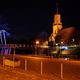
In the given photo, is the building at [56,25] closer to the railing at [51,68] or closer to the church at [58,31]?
the church at [58,31]

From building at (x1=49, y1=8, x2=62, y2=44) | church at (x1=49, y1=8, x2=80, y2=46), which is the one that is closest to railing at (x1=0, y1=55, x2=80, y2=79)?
church at (x1=49, y1=8, x2=80, y2=46)

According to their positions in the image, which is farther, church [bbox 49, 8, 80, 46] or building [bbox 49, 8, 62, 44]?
building [bbox 49, 8, 62, 44]

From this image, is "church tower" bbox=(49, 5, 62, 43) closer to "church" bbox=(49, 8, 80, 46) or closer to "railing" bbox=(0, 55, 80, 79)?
"church" bbox=(49, 8, 80, 46)

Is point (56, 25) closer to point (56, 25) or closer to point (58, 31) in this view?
point (56, 25)

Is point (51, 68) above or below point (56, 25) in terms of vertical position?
below

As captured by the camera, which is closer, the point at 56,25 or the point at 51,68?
the point at 51,68

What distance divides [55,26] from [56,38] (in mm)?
13864

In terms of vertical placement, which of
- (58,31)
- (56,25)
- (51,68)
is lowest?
(51,68)

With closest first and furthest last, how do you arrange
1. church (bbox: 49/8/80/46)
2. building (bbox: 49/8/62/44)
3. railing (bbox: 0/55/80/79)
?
railing (bbox: 0/55/80/79) < church (bbox: 49/8/80/46) < building (bbox: 49/8/62/44)

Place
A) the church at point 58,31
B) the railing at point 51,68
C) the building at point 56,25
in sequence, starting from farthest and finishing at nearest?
the building at point 56,25 → the church at point 58,31 → the railing at point 51,68

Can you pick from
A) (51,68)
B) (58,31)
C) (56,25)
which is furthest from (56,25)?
(51,68)

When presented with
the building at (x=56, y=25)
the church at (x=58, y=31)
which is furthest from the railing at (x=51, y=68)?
the building at (x=56, y=25)

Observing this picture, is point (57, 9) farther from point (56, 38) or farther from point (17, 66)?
point (17, 66)

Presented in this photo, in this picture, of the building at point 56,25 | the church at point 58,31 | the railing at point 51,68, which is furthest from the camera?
the building at point 56,25
